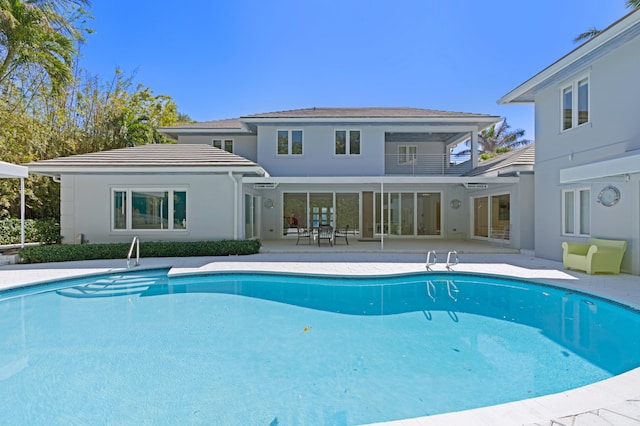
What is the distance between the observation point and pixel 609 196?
392 inches

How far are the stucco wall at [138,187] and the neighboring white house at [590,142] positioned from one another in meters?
11.6

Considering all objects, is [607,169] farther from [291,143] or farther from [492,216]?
[291,143]

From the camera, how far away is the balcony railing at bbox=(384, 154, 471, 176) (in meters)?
19.2

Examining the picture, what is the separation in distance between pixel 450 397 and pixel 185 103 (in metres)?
36.6

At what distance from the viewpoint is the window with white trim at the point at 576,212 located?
37.2ft

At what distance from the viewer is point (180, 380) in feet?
15.6

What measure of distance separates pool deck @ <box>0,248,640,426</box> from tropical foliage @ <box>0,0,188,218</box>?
827 cm

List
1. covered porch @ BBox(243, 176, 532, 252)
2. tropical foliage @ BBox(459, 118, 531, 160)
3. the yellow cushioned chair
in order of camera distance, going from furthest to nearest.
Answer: tropical foliage @ BBox(459, 118, 531, 160)
covered porch @ BBox(243, 176, 532, 252)
the yellow cushioned chair

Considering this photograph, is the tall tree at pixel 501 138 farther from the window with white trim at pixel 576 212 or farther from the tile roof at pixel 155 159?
the tile roof at pixel 155 159

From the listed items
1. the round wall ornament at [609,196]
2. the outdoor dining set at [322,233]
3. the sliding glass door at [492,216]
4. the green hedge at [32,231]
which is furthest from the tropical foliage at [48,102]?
the round wall ornament at [609,196]

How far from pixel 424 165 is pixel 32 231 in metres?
19.3

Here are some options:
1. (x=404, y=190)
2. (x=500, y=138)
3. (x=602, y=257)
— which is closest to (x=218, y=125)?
(x=404, y=190)

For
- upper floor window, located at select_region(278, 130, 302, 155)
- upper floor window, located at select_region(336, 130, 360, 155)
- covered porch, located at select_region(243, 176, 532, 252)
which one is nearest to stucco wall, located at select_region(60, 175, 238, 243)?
covered porch, located at select_region(243, 176, 532, 252)

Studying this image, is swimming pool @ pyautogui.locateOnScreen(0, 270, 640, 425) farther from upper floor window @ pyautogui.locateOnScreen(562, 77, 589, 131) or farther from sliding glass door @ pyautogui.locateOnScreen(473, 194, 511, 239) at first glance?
sliding glass door @ pyautogui.locateOnScreen(473, 194, 511, 239)
